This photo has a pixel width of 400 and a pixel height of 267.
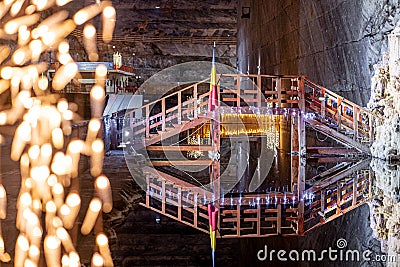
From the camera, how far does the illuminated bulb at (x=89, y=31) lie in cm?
2102

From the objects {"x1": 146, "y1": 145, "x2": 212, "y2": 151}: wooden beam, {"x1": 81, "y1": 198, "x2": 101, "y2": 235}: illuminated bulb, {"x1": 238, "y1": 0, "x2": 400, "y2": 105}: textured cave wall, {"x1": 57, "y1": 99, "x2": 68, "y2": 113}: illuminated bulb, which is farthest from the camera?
{"x1": 57, "y1": 99, "x2": 68, "y2": 113}: illuminated bulb

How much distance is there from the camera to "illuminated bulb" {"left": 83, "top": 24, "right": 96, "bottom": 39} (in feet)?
69.0

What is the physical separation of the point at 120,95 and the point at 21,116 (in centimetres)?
486

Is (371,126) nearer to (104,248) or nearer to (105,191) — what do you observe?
(105,191)

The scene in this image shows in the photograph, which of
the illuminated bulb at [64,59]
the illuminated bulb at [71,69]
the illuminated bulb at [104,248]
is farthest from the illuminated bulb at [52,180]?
the illuminated bulb at [64,59]

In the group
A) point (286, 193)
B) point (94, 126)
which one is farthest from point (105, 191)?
point (94, 126)

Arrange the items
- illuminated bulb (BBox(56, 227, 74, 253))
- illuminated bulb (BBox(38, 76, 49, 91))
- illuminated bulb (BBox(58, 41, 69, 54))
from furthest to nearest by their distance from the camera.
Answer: illuminated bulb (BBox(58, 41, 69, 54)) < illuminated bulb (BBox(38, 76, 49, 91)) < illuminated bulb (BBox(56, 227, 74, 253))

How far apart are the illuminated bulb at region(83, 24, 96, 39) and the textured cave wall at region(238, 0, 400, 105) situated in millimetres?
6659

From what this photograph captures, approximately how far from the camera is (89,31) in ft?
75.6

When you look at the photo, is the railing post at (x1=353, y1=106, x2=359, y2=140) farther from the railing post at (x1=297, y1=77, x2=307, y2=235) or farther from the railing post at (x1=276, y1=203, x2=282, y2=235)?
the railing post at (x1=276, y1=203, x2=282, y2=235)

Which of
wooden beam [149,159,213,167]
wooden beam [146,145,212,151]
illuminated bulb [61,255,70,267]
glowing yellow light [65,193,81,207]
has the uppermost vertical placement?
illuminated bulb [61,255,70,267]

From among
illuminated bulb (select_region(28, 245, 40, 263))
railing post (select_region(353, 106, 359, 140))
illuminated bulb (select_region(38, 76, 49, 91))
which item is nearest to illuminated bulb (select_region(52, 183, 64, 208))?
illuminated bulb (select_region(28, 245, 40, 263))

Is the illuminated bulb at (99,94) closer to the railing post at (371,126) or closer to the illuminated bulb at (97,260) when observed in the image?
the railing post at (371,126)

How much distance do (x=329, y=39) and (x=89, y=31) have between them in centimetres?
1346
